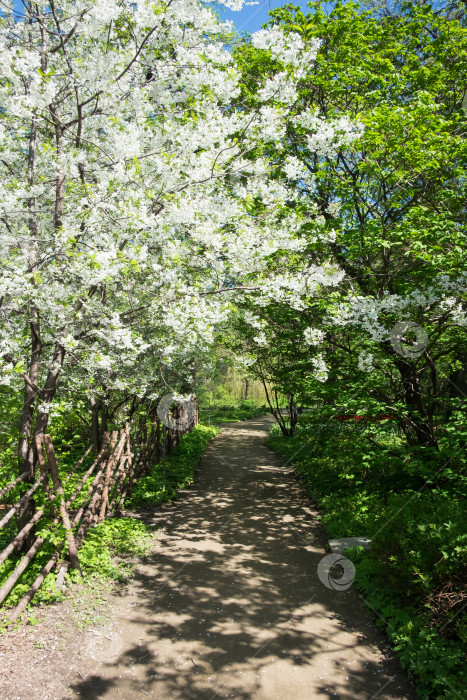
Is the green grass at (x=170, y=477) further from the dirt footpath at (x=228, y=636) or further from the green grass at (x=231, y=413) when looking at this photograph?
the green grass at (x=231, y=413)

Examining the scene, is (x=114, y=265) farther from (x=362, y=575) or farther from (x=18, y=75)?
(x=362, y=575)

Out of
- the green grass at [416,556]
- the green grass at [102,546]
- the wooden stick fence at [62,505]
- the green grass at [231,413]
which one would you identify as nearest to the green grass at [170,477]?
the green grass at [102,546]

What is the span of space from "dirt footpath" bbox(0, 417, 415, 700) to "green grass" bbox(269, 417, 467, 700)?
0.26m

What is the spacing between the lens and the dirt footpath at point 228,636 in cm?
341

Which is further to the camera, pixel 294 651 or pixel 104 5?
pixel 104 5

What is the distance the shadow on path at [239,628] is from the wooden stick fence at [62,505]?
883 millimetres

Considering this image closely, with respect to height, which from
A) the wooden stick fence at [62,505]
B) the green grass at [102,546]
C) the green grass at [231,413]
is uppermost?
the wooden stick fence at [62,505]

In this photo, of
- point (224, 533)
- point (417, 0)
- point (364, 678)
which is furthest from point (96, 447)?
point (417, 0)

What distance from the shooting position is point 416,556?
4133 mm

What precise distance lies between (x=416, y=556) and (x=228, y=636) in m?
2.09

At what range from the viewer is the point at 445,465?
520cm

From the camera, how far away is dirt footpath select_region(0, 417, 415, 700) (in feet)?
11.2

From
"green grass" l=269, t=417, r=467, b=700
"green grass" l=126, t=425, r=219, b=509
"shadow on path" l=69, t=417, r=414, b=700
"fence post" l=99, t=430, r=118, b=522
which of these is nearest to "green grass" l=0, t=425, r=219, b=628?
"green grass" l=126, t=425, r=219, b=509

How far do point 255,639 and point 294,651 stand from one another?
1.32 ft
